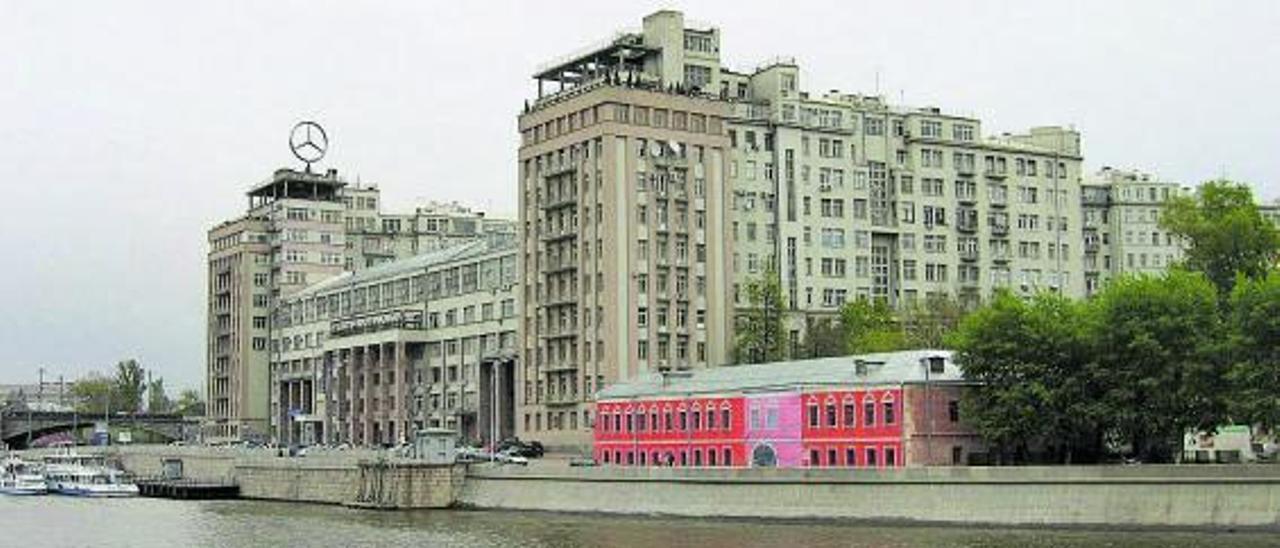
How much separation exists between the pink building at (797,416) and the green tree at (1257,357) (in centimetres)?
2014

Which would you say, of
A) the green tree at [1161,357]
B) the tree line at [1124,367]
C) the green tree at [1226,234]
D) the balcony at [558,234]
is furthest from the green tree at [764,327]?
the green tree at [1161,357]

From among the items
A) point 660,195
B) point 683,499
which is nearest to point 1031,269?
point 660,195

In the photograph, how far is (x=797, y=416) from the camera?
397 feet

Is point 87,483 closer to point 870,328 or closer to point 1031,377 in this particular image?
point 870,328

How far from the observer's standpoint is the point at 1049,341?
108312 millimetres

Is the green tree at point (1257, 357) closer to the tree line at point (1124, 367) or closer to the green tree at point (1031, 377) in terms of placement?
the tree line at point (1124, 367)

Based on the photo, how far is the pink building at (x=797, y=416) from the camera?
113 meters

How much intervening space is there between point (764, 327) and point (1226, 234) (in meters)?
44.0

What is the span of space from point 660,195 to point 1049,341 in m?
60.4

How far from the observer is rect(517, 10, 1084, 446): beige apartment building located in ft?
527

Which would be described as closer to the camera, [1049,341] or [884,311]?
[1049,341]

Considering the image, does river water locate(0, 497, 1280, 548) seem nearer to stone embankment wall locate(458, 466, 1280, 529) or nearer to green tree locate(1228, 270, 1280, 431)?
stone embankment wall locate(458, 466, 1280, 529)

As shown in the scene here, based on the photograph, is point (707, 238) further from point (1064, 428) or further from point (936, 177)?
point (1064, 428)

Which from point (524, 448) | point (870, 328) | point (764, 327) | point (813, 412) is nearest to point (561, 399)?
point (524, 448)
